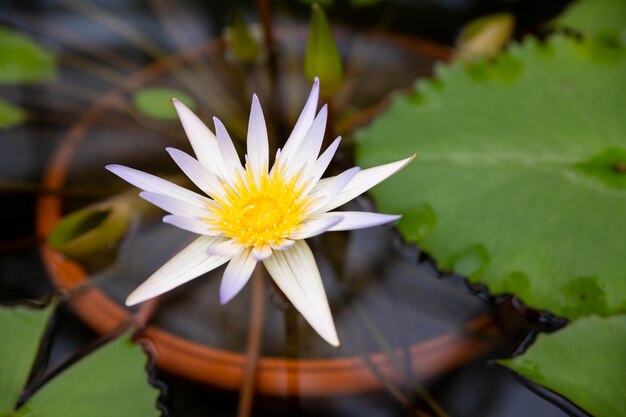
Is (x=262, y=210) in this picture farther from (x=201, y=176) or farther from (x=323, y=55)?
(x=323, y=55)

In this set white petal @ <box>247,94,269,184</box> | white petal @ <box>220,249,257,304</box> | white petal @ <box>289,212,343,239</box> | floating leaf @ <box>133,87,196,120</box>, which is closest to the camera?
white petal @ <box>220,249,257,304</box>

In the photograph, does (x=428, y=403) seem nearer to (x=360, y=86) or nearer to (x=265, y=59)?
(x=360, y=86)

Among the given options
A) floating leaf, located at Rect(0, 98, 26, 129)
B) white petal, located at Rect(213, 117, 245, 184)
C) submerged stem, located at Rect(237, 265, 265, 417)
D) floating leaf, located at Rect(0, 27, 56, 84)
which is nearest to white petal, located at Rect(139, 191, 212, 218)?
white petal, located at Rect(213, 117, 245, 184)

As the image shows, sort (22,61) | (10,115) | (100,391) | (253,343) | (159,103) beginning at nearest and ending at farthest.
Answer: (100,391), (253,343), (159,103), (10,115), (22,61)

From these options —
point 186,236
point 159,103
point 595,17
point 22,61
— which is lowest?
point 186,236

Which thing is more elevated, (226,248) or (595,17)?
(595,17)

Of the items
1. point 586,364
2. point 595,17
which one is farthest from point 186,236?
→ point 595,17

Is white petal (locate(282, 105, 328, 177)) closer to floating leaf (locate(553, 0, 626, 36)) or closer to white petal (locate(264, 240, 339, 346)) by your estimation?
white petal (locate(264, 240, 339, 346))

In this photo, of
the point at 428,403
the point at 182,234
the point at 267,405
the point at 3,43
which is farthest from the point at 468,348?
the point at 3,43
